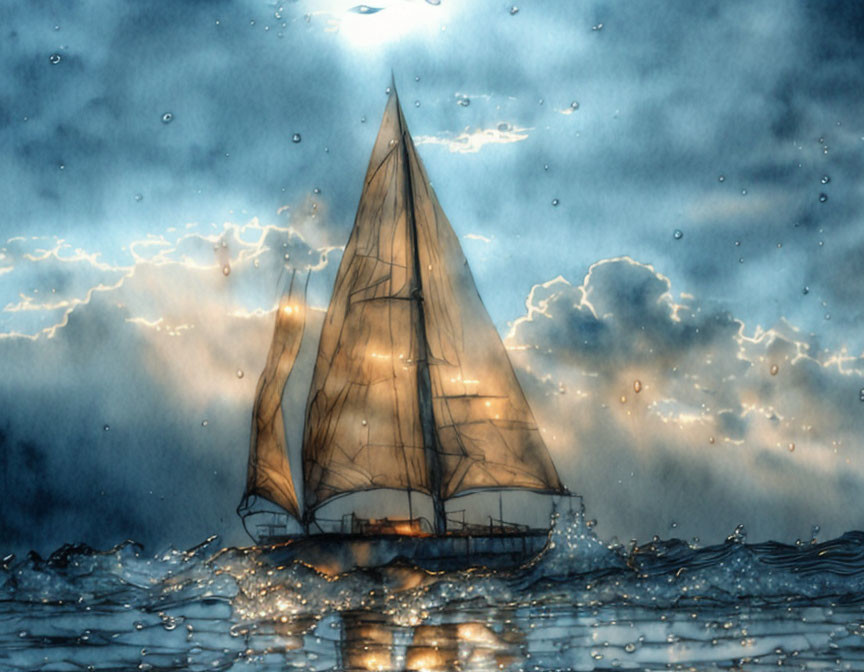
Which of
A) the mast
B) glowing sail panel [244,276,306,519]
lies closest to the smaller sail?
glowing sail panel [244,276,306,519]

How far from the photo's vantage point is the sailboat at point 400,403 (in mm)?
2566

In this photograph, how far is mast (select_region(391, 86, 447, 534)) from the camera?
2594mm

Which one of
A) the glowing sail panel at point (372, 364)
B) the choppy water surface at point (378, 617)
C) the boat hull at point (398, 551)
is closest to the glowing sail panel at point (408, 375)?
the glowing sail panel at point (372, 364)

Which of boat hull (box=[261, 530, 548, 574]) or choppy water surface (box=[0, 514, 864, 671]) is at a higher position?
boat hull (box=[261, 530, 548, 574])

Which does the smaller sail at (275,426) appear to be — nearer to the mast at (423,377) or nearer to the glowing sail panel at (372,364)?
the glowing sail panel at (372,364)

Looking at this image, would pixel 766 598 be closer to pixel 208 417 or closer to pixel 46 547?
pixel 208 417

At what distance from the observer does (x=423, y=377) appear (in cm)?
264

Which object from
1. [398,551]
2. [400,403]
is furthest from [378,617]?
[400,403]

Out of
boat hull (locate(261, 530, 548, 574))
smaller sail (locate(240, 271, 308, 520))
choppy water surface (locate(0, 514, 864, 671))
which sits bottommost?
choppy water surface (locate(0, 514, 864, 671))

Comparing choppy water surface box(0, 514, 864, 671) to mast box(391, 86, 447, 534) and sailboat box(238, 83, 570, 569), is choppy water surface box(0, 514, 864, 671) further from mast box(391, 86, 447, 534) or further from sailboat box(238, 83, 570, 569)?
mast box(391, 86, 447, 534)

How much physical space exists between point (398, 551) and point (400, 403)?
357 mm

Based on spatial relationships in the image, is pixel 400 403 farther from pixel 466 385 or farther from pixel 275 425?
pixel 275 425

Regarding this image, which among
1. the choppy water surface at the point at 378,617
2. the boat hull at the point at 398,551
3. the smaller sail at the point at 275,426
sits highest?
the smaller sail at the point at 275,426

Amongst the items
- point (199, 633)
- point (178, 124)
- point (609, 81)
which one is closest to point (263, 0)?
point (178, 124)
